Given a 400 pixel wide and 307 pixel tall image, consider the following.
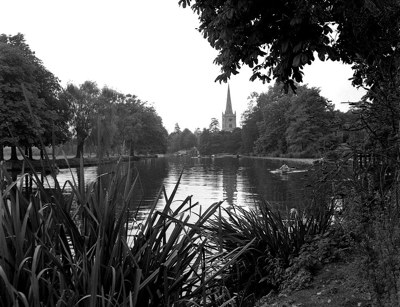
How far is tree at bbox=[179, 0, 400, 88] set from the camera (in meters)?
3.73

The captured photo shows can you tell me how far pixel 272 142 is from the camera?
77188 millimetres

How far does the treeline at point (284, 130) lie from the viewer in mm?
4180

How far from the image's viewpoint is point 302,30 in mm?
4254

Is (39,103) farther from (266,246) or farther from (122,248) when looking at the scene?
(122,248)

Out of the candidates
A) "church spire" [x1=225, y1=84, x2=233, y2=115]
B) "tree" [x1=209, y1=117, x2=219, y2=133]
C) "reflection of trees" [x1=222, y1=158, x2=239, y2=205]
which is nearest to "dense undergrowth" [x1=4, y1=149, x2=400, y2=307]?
"reflection of trees" [x1=222, y1=158, x2=239, y2=205]

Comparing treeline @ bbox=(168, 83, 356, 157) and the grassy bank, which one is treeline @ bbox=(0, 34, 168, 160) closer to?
the grassy bank

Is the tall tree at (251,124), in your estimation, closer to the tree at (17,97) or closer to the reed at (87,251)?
the tree at (17,97)

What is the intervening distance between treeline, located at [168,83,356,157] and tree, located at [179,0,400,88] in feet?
1.72

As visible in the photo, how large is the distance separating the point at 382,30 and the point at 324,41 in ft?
2.07

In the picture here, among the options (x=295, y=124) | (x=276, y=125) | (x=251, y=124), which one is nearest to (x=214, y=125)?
(x=251, y=124)

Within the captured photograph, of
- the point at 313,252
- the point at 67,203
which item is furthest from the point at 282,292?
the point at 67,203

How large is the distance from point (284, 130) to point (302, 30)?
69.7m

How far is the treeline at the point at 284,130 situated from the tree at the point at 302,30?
0.52m

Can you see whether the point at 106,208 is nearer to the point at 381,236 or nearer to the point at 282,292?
the point at 381,236
